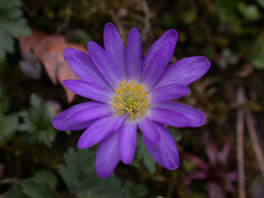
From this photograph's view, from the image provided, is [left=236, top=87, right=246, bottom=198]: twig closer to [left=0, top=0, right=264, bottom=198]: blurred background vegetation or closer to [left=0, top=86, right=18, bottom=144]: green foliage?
[left=0, top=0, right=264, bottom=198]: blurred background vegetation

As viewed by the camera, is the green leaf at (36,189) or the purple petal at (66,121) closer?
the purple petal at (66,121)

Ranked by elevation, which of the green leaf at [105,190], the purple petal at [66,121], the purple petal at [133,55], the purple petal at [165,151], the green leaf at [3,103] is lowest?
the green leaf at [105,190]

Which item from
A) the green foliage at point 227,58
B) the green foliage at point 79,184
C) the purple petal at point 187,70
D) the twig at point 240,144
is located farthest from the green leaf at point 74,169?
the green foliage at point 227,58

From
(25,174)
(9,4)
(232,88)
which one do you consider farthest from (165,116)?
(232,88)

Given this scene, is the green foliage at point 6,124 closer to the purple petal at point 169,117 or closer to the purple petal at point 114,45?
the purple petal at point 114,45

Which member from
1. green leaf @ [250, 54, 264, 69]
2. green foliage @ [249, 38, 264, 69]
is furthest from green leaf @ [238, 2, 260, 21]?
green leaf @ [250, 54, 264, 69]

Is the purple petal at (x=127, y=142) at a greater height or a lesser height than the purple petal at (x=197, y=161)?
lesser

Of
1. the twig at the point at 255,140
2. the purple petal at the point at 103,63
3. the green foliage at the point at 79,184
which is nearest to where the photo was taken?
the purple petal at the point at 103,63
